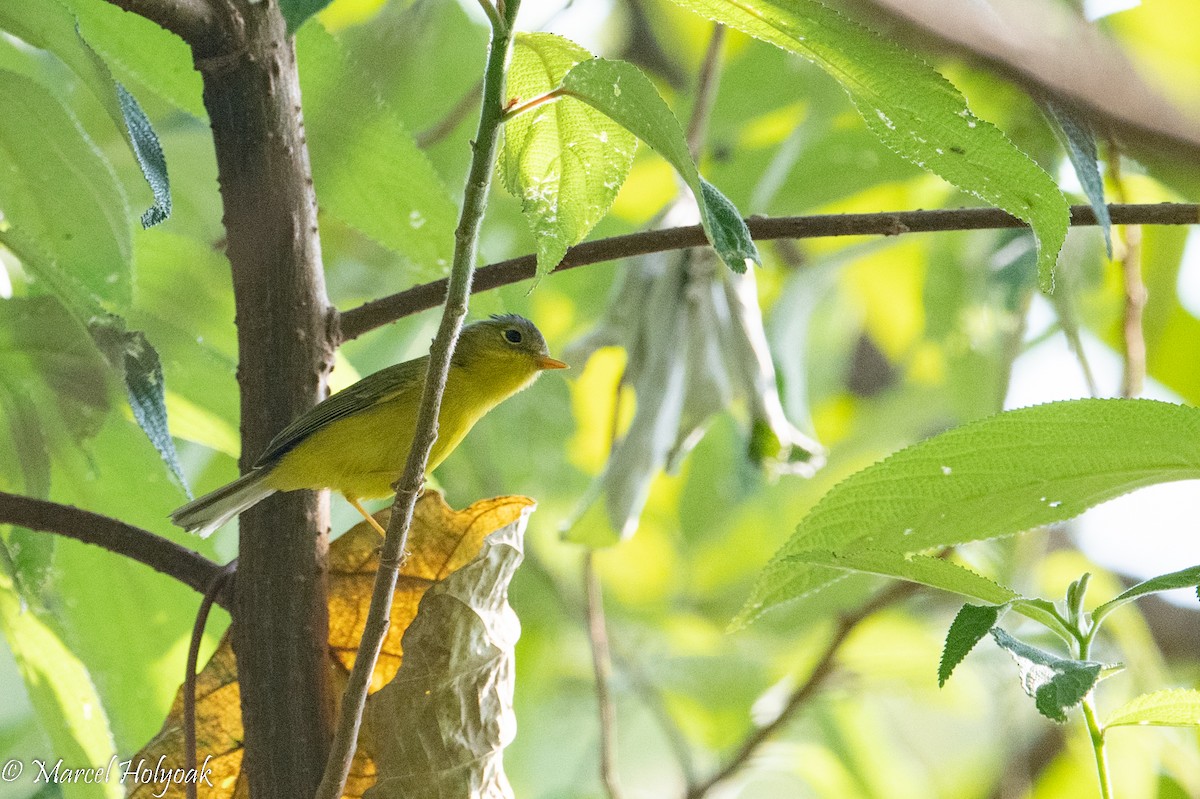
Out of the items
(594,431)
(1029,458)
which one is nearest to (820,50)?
(1029,458)

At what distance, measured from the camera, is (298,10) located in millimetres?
706

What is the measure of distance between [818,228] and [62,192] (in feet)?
2.70

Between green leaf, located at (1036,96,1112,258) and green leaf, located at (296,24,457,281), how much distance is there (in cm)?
66

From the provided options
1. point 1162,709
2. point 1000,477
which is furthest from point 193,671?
point 1162,709

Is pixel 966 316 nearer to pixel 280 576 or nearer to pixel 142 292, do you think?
pixel 142 292

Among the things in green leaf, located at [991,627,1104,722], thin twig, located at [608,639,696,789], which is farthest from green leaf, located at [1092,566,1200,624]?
thin twig, located at [608,639,696,789]

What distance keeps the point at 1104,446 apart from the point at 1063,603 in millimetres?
184

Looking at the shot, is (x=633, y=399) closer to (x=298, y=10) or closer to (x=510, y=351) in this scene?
(x=510, y=351)

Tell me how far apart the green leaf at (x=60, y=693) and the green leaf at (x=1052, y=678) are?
1015 millimetres

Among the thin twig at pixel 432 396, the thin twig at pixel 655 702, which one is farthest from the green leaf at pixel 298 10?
the thin twig at pixel 655 702

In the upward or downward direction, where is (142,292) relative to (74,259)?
upward

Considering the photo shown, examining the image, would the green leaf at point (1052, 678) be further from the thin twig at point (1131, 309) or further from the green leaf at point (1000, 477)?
the thin twig at point (1131, 309)

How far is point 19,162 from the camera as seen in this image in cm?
129

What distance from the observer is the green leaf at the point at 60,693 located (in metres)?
1.35
